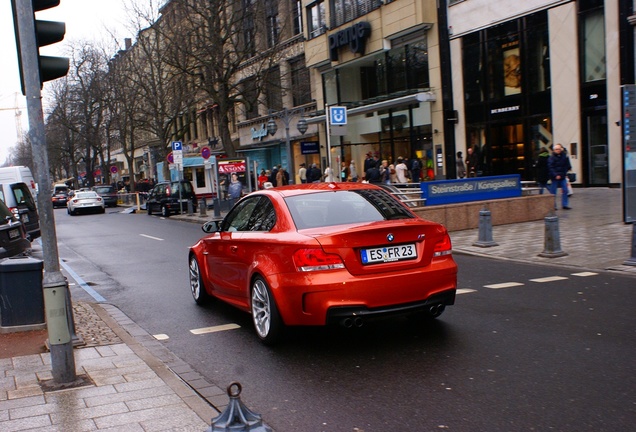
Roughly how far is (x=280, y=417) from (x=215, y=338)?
2.47m

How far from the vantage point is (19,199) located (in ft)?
65.9

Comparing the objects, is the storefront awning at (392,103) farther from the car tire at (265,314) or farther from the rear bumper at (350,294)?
the rear bumper at (350,294)

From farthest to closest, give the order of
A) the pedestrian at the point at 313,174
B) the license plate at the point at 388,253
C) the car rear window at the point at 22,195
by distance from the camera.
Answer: the pedestrian at the point at 313,174 < the car rear window at the point at 22,195 < the license plate at the point at 388,253

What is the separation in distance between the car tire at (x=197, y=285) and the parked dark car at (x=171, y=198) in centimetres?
2232

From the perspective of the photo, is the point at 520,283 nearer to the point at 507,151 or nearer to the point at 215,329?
the point at 215,329

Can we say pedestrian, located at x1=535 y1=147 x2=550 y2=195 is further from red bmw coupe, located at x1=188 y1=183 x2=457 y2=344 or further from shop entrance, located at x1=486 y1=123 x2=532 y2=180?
red bmw coupe, located at x1=188 y1=183 x2=457 y2=344

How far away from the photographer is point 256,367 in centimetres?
570

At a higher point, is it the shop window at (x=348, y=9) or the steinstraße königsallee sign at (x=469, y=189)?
the shop window at (x=348, y=9)

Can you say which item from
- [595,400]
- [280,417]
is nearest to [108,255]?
[280,417]

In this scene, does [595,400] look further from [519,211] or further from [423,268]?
[519,211]

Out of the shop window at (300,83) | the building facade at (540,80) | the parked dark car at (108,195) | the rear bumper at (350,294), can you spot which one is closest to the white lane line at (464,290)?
the rear bumper at (350,294)

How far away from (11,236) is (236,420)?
10415 millimetres

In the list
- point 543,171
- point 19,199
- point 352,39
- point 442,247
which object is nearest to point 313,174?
point 352,39

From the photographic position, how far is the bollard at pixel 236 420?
294cm
